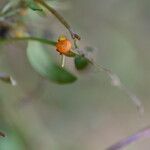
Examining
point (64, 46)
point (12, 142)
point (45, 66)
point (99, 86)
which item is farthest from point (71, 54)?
point (99, 86)

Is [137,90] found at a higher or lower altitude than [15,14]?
higher

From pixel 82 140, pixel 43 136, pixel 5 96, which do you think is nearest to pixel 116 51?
pixel 82 140

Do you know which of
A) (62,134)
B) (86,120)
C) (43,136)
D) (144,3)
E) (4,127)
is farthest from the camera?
(144,3)

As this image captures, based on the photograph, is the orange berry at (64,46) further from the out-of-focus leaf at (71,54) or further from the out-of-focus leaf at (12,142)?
the out-of-focus leaf at (12,142)

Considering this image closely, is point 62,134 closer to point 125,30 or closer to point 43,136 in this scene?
point 43,136

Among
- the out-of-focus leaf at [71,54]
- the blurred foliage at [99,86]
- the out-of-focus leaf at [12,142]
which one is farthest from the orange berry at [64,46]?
the blurred foliage at [99,86]

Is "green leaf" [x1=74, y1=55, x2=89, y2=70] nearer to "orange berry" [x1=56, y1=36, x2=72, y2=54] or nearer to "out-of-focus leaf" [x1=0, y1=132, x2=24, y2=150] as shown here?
"orange berry" [x1=56, y1=36, x2=72, y2=54]

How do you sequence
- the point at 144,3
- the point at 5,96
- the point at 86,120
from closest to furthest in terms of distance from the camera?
the point at 5,96, the point at 86,120, the point at 144,3

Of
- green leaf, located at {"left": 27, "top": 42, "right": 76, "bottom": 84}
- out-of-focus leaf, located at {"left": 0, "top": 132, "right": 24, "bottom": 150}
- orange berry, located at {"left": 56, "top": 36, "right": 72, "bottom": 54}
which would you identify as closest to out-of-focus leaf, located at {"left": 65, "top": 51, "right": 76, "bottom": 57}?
orange berry, located at {"left": 56, "top": 36, "right": 72, "bottom": 54}
